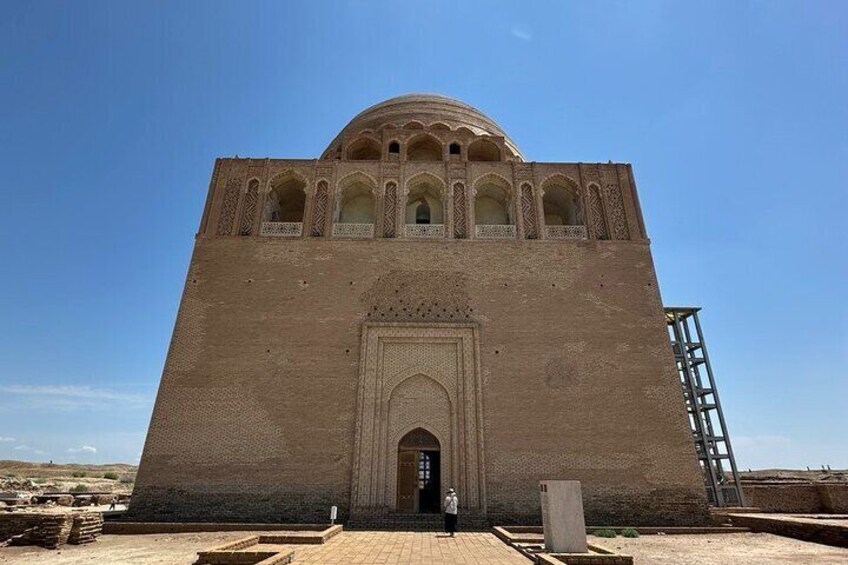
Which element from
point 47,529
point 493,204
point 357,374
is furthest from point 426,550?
point 493,204

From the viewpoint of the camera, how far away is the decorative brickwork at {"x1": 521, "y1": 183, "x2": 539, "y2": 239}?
14.0m

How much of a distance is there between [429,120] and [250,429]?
12060 mm

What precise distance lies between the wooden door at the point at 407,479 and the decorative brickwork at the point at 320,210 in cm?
624

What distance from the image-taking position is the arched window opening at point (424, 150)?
17.1 meters

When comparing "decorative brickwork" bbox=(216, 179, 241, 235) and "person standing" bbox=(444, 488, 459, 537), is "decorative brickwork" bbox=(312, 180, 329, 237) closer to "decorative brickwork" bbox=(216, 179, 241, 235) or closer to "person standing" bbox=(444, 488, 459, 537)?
"decorative brickwork" bbox=(216, 179, 241, 235)

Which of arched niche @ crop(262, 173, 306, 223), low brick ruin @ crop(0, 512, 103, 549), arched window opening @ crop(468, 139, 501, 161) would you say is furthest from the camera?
arched window opening @ crop(468, 139, 501, 161)

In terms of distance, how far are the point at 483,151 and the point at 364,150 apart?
13.5 feet

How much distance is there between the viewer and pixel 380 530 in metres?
10.1

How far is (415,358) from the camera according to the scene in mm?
12211

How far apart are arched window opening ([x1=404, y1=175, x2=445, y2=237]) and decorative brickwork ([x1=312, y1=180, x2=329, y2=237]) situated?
2315mm

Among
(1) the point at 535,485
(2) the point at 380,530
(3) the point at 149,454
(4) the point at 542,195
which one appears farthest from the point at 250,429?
(4) the point at 542,195

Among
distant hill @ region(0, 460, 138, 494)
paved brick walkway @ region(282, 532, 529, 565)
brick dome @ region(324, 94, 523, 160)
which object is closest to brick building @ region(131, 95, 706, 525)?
paved brick walkway @ region(282, 532, 529, 565)

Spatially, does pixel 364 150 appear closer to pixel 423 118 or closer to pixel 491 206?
pixel 423 118

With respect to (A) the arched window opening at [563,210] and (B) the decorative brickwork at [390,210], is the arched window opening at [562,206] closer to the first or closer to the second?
(A) the arched window opening at [563,210]
